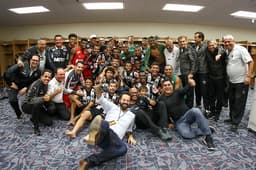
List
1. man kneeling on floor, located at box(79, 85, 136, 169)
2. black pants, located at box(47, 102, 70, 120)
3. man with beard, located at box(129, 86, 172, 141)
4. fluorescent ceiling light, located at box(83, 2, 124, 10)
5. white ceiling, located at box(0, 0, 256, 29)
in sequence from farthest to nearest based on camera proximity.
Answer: fluorescent ceiling light, located at box(83, 2, 124, 10)
white ceiling, located at box(0, 0, 256, 29)
black pants, located at box(47, 102, 70, 120)
man with beard, located at box(129, 86, 172, 141)
man kneeling on floor, located at box(79, 85, 136, 169)

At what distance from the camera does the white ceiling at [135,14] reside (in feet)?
16.6

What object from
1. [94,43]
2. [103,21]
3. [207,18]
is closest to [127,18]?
[103,21]

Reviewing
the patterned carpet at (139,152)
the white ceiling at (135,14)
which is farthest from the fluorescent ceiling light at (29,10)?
the patterned carpet at (139,152)

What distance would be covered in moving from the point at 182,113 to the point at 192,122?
215 millimetres

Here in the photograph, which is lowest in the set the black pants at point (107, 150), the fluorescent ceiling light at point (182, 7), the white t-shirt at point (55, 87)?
the black pants at point (107, 150)

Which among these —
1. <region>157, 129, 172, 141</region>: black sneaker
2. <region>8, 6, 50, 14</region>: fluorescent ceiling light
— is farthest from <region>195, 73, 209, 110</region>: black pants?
<region>8, 6, 50, 14</region>: fluorescent ceiling light

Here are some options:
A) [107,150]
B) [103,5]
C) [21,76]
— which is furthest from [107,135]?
[103,5]

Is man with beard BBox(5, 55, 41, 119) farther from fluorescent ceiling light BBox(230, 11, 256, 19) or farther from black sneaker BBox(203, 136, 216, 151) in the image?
fluorescent ceiling light BBox(230, 11, 256, 19)

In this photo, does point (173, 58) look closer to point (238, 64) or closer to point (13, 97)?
point (238, 64)

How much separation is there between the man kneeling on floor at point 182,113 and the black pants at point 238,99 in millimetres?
543

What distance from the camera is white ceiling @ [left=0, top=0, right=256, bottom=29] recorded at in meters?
5.06

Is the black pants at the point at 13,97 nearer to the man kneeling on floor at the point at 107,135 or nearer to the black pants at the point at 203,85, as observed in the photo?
the man kneeling on floor at the point at 107,135

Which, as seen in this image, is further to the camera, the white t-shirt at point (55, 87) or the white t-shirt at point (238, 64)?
the white t-shirt at point (55, 87)

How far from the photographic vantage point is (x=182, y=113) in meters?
3.08
